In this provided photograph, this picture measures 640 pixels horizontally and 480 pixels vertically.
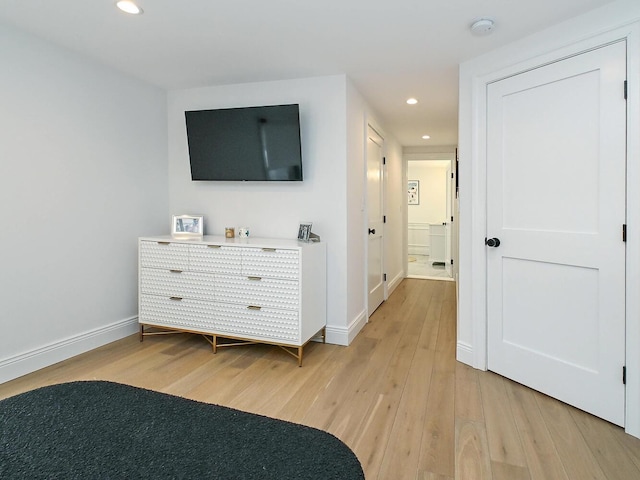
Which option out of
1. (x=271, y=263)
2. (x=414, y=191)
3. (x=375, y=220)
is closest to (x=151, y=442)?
(x=271, y=263)

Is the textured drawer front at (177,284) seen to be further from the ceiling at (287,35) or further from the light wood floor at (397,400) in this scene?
the ceiling at (287,35)

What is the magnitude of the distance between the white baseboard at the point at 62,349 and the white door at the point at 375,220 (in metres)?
2.36

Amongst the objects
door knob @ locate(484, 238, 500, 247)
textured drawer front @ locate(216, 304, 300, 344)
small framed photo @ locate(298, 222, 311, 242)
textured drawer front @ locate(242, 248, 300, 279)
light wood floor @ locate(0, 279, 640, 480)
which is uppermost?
small framed photo @ locate(298, 222, 311, 242)

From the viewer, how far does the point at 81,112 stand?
301 centimetres

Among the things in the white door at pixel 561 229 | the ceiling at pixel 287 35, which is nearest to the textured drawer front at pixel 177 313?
the ceiling at pixel 287 35

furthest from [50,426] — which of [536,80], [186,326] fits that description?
[536,80]

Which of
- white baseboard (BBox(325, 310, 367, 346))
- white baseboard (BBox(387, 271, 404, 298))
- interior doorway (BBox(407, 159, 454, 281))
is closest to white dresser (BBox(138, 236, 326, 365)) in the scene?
white baseboard (BBox(325, 310, 367, 346))

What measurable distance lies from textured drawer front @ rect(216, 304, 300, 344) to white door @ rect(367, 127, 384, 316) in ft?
4.50

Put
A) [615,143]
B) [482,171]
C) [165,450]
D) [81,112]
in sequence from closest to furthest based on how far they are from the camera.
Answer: [165,450] → [615,143] → [482,171] → [81,112]

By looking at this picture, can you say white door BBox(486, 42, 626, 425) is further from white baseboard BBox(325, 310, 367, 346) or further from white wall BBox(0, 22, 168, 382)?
white wall BBox(0, 22, 168, 382)

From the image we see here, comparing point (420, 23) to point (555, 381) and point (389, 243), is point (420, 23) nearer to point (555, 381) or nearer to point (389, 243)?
point (555, 381)

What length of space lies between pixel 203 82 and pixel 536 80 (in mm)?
2688

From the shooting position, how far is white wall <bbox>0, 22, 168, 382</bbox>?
2566 millimetres

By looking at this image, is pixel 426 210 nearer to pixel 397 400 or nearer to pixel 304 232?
pixel 304 232
